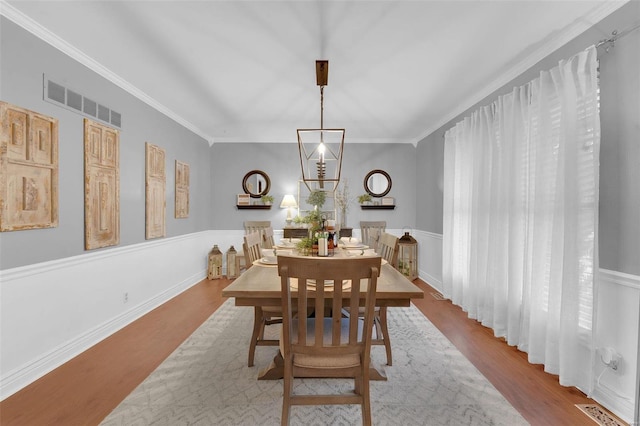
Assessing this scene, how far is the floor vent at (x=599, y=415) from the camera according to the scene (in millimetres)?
1765

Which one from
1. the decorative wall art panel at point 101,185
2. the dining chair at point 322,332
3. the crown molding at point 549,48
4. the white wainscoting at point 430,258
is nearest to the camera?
the dining chair at point 322,332

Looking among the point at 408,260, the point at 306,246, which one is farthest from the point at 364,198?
the point at 306,246

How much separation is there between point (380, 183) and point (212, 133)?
3.35 metres

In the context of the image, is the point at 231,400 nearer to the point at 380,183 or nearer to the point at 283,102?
the point at 283,102

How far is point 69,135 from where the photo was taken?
2523 millimetres

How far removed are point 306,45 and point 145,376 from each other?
296 centimetres

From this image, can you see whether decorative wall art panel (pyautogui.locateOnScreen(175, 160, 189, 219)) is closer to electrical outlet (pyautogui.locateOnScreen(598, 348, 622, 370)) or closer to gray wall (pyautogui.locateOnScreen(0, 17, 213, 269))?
gray wall (pyautogui.locateOnScreen(0, 17, 213, 269))

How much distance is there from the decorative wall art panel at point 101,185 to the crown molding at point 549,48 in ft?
13.5

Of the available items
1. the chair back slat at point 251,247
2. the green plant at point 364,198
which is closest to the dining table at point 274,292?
the chair back slat at point 251,247

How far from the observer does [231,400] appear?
1.95 metres

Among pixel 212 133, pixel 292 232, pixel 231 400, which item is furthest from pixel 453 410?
pixel 212 133

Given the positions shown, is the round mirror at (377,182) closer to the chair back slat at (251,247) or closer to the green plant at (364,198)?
the green plant at (364,198)

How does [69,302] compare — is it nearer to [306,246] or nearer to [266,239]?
[266,239]

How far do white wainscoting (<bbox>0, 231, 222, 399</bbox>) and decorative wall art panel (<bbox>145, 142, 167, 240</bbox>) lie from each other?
0.65ft
